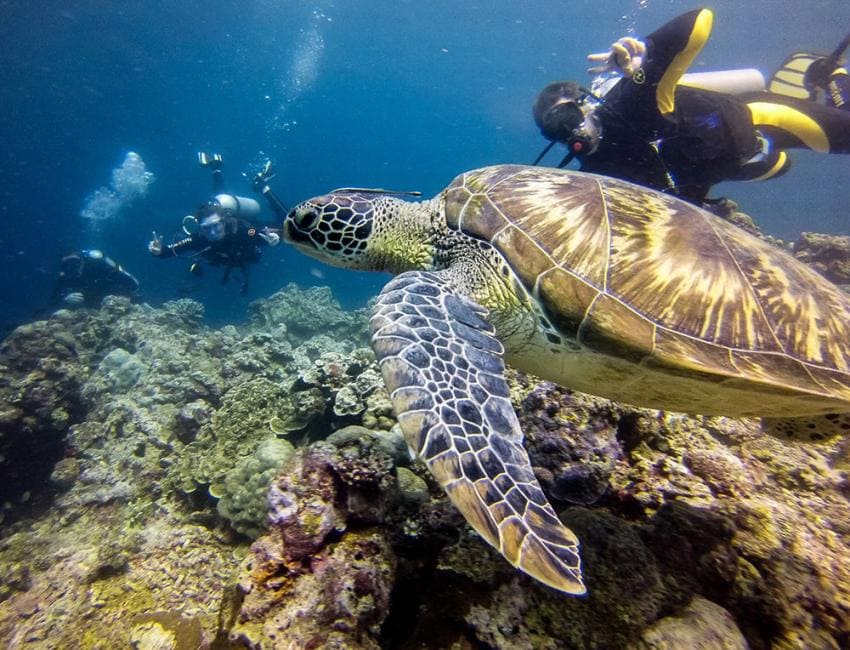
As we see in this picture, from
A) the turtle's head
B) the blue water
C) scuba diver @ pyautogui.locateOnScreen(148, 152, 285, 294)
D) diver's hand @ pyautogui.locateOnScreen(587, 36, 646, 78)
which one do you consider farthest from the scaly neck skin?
the blue water

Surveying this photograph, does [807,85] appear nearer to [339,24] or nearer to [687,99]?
[687,99]

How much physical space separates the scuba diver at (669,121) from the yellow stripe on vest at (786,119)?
11 mm

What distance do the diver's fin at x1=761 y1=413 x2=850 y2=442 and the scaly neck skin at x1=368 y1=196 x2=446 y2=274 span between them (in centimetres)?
243

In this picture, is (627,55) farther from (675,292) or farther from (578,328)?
(578,328)

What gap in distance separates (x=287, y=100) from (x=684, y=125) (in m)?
114

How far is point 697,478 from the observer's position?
2.25m

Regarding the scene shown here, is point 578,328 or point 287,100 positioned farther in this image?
point 287,100

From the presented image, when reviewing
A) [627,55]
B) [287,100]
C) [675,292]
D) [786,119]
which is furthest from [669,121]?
[287,100]

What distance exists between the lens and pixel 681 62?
3.50 m

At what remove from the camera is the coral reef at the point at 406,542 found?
5.08ft

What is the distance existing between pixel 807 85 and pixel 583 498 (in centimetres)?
692

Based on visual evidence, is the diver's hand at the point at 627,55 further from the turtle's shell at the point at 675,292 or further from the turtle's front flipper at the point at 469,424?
the turtle's front flipper at the point at 469,424

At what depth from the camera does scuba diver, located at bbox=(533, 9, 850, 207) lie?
359 cm

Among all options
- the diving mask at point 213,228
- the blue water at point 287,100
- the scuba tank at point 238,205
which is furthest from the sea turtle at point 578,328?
the blue water at point 287,100
